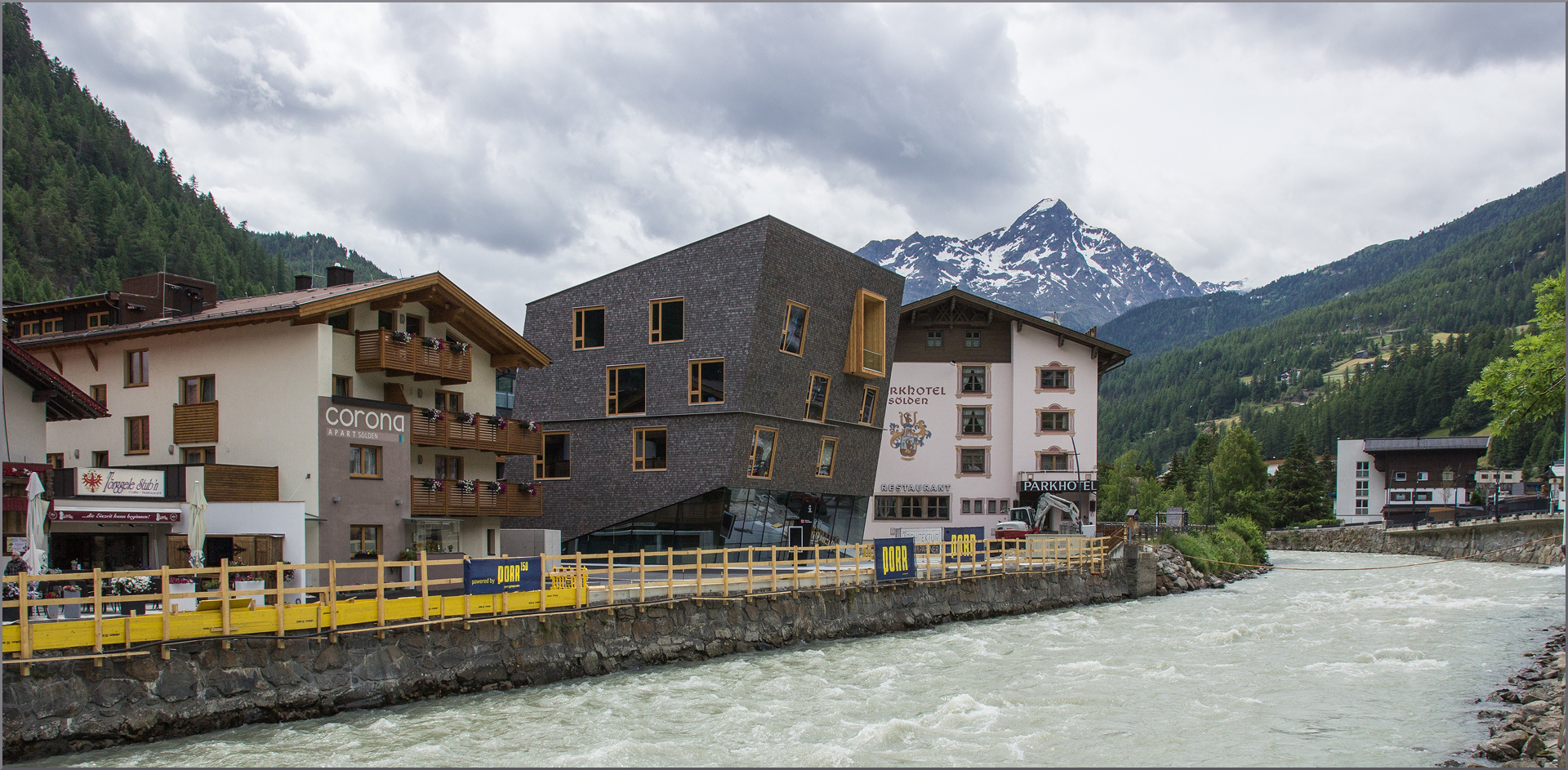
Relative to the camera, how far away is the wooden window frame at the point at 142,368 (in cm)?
3269

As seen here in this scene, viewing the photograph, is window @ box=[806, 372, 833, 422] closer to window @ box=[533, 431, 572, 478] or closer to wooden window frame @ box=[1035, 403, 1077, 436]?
window @ box=[533, 431, 572, 478]

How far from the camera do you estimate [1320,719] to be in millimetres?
19828

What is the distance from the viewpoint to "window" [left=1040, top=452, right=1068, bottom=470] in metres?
61.6

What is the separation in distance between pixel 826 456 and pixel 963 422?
15715 mm

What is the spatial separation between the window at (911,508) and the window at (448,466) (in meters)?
29.1

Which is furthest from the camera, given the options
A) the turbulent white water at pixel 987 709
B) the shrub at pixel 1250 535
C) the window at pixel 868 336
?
the shrub at pixel 1250 535

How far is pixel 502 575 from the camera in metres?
23.3

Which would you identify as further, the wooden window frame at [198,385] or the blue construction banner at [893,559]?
the blue construction banner at [893,559]

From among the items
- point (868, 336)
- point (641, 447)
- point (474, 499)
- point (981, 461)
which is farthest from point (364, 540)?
point (981, 461)

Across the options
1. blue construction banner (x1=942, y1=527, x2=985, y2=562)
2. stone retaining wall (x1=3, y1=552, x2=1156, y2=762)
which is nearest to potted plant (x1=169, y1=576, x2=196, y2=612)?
stone retaining wall (x1=3, y1=552, x2=1156, y2=762)

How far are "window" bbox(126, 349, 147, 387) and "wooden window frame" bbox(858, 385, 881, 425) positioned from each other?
28.6 m

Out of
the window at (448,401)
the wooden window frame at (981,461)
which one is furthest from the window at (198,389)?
the wooden window frame at (981,461)

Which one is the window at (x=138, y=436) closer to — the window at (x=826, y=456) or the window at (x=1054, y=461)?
the window at (x=826, y=456)

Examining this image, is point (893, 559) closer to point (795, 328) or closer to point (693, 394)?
point (693, 394)
